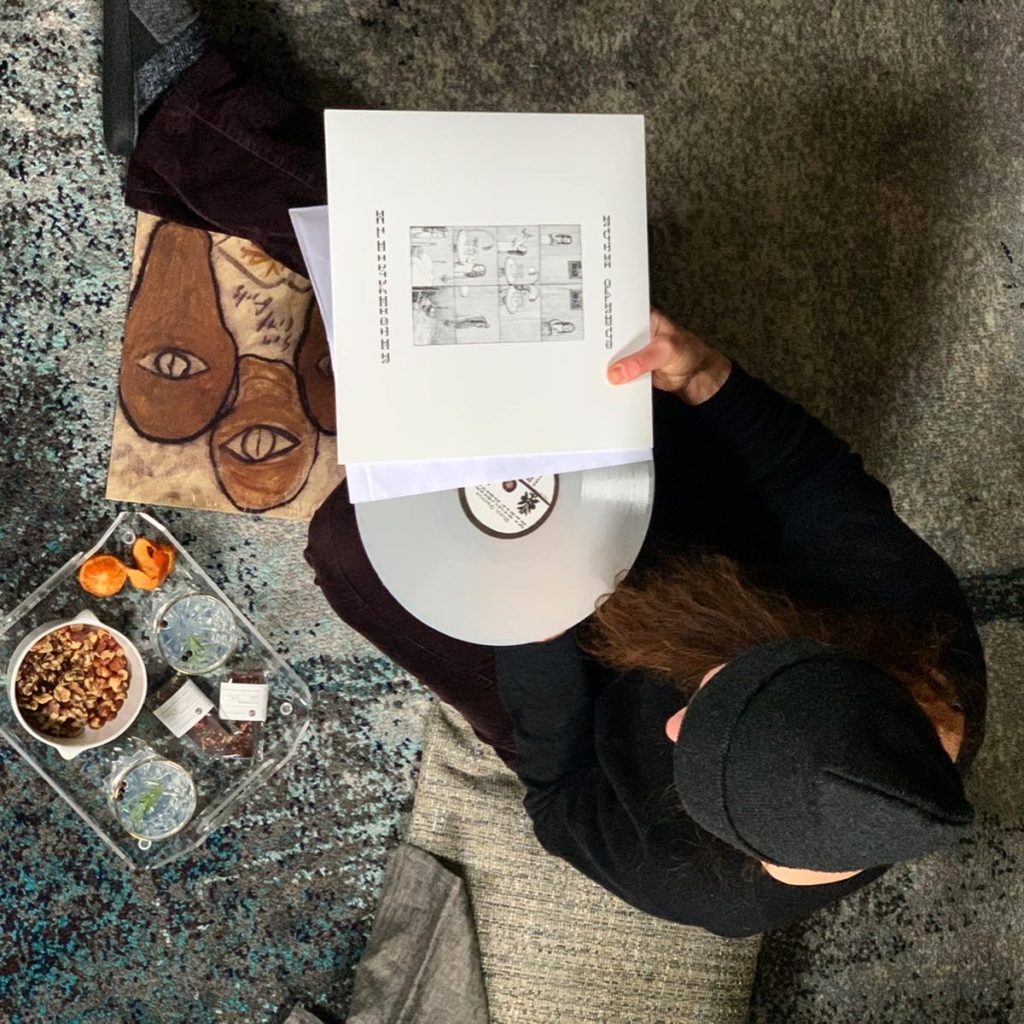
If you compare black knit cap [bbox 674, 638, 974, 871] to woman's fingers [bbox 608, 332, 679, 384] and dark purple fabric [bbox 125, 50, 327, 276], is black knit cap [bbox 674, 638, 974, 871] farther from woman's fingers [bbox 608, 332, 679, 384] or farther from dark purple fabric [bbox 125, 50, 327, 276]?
dark purple fabric [bbox 125, 50, 327, 276]

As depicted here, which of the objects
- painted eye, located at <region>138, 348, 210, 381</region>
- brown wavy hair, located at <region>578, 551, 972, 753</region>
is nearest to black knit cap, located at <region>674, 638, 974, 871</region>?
brown wavy hair, located at <region>578, 551, 972, 753</region>

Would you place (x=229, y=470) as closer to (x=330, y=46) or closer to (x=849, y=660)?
(x=330, y=46)

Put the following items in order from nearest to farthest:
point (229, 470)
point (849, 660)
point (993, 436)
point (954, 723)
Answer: point (849, 660), point (954, 723), point (229, 470), point (993, 436)

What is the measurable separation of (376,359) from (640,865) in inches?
16.3

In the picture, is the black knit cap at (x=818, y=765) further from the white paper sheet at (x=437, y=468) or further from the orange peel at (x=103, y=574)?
the orange peel at (x=103, y=574)

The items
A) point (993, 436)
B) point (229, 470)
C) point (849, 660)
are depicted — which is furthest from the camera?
point (993, 436)

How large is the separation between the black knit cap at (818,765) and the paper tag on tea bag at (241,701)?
21.8 inches

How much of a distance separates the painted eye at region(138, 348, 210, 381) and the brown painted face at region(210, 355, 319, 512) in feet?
0.18

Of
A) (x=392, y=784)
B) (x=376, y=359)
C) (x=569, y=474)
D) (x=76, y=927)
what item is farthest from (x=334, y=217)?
(x=76, y=927)

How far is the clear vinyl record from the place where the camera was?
0.68 meters

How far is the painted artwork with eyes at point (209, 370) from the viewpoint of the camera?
0.93 meters

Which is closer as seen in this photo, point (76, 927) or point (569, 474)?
point (569, 474)

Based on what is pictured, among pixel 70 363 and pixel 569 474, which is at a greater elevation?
pixel 70 363

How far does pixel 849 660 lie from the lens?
51 cm
